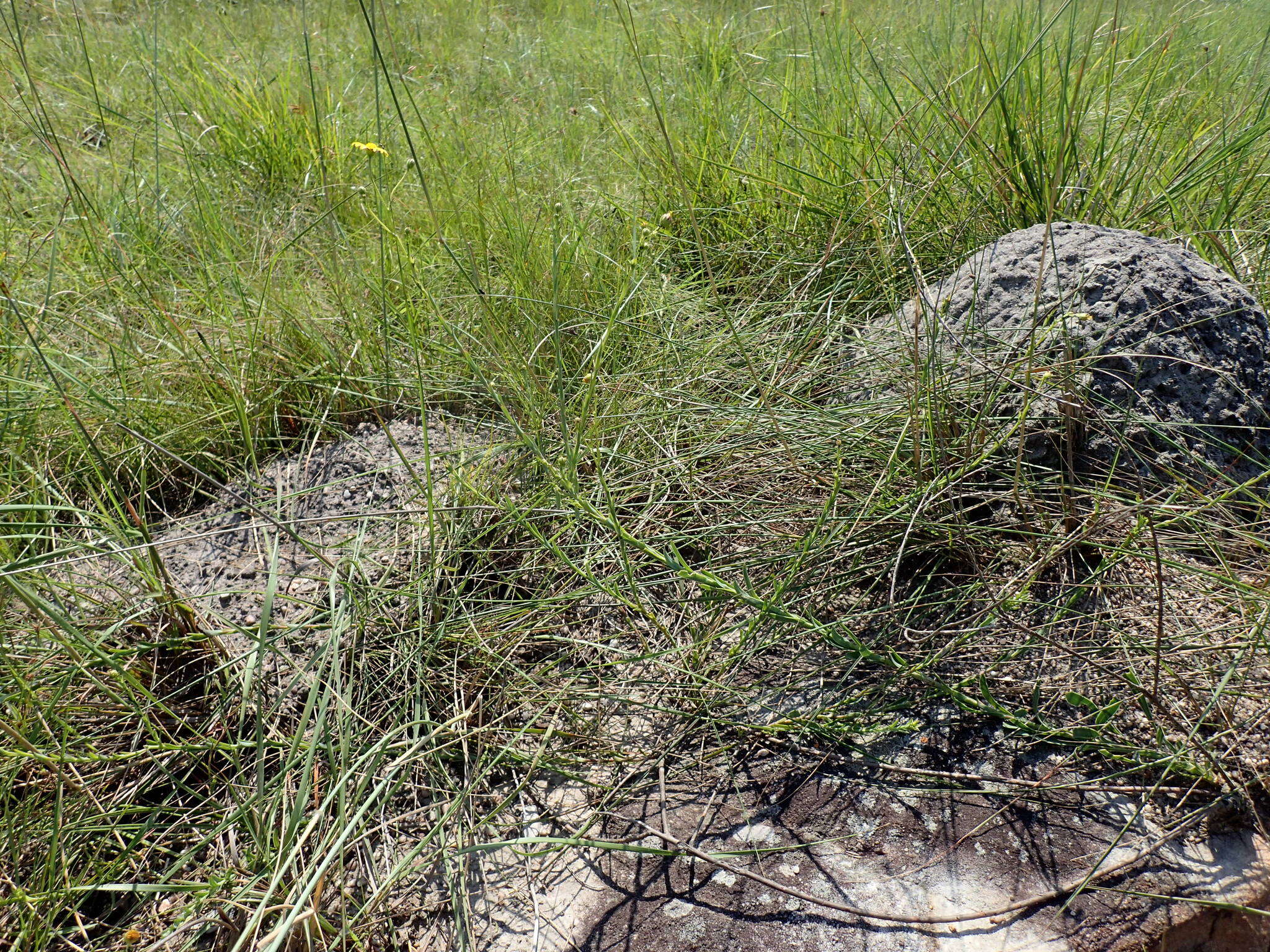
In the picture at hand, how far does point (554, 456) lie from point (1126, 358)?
1165 mm

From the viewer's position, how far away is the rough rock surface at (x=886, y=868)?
1147mm

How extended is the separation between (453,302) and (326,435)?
1.67ft

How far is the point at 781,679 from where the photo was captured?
1460 mm

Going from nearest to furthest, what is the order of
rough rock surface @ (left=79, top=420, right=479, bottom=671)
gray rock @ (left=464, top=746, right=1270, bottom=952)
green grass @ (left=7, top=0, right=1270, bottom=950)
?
gray rock @ (left=464, top=746, right=1270, bottom=952)
green grass @ (left=7, top=0, right=1270, bottom=950)
rough rock surface @ (left=79, top=420, right=479, bottom=671)

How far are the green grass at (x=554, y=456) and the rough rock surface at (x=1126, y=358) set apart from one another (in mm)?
119

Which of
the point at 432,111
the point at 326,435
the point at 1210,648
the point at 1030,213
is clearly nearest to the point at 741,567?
the point at 1210,648

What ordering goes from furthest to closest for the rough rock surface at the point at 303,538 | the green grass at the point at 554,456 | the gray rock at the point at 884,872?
the rough rock surface at the point at 303,538 < the green grass at the point at 554,456 < the gray rock at the point at 884,872

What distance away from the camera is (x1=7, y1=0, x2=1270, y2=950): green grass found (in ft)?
4.17

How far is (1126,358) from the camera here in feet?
5.29

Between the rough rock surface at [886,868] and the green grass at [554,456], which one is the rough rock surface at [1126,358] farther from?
the rough rock surface at [886,868]

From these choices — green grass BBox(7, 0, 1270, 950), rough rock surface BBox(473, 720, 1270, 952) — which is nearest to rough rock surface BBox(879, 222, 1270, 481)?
green grass BBox(7, 0, 1270, 950)

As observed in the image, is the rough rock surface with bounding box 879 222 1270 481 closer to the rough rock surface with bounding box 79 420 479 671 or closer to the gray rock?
the gray rock

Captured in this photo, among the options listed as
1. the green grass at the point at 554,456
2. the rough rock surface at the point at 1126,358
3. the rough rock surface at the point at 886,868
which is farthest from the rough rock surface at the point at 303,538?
the rough rock surface at the point at 1126,358

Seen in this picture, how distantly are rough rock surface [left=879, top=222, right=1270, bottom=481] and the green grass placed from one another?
12 cm
